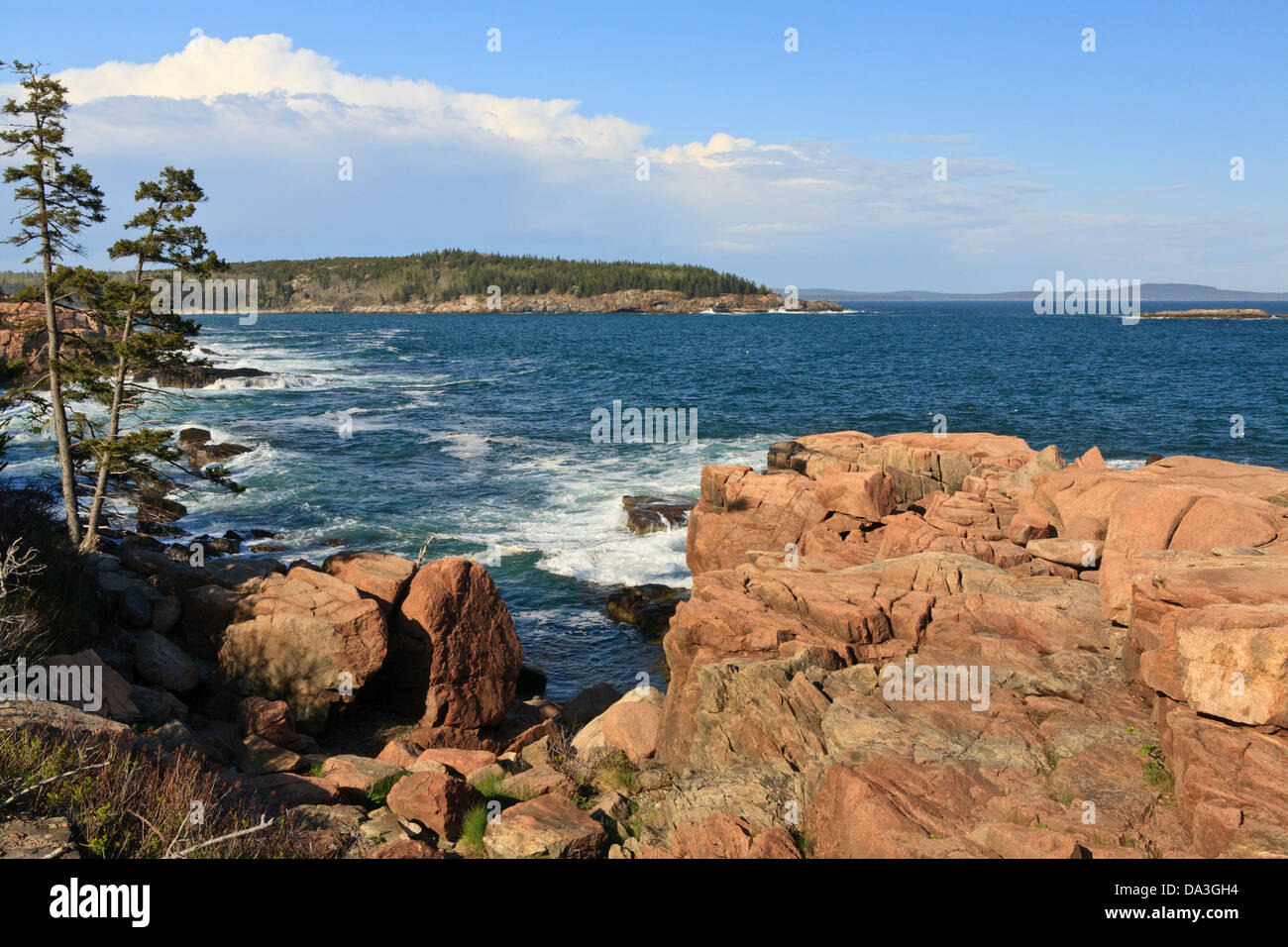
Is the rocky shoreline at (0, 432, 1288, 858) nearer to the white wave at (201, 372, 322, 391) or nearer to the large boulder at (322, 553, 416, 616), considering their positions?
the large boulder at (322, 553, 416, 616)

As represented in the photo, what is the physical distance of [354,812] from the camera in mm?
10453

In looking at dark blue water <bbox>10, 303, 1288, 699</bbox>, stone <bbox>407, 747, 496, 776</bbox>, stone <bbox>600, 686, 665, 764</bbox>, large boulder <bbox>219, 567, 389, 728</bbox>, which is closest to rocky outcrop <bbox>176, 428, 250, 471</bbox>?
dark blue water <bbox>10, 303, 1288, 699</bbox>

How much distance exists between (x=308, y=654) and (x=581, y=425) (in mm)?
37775

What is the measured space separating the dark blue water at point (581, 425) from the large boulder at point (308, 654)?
5.70 m

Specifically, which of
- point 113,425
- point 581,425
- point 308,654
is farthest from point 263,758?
point 581,425

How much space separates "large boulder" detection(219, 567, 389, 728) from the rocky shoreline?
0.04m

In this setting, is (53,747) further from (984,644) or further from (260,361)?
(260,361)

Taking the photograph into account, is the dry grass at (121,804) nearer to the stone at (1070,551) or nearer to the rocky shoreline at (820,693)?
the rocky shoreline at (820,693)

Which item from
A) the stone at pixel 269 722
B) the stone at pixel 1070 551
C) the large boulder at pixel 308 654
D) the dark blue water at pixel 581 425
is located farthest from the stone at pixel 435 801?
the stone at pixel 1070 551

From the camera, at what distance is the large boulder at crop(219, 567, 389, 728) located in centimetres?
1570

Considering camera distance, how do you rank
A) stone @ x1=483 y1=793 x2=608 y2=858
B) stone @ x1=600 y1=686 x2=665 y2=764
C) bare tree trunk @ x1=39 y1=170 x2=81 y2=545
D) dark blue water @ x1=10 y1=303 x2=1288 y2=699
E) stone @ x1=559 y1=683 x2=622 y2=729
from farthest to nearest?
dark blue water @ x1=10 y1=303 x2=1288 y2=699, bare tree trunk @ x1=39 y1=170 x2=81 y2=545, stone @ x1=559 y1=683 x2=622 y2=729, stone @ x1=600 y1=686 x2=665 y2=764, stone @ x1=483 y1=793 x2=608 y2=858

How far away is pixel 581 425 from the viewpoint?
52.9 metres
